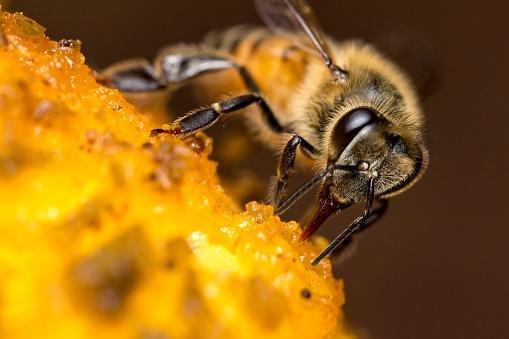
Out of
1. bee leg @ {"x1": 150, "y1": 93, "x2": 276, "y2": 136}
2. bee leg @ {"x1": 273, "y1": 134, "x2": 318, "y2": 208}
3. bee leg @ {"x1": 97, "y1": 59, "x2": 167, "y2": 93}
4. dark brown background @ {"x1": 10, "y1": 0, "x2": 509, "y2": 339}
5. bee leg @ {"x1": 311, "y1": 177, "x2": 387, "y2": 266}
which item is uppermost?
bee leg @ {"x1": 150, "y1": 93, "x2": 276, "y2": 136}

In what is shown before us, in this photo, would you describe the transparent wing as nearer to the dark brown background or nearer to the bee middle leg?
the bee middle leg

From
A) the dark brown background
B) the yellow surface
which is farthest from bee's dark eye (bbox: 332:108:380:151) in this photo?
the dark brown background

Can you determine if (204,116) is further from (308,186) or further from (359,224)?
(359,224)

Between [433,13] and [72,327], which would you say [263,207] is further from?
[433,13]

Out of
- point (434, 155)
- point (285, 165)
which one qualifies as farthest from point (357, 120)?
point (434, 155)

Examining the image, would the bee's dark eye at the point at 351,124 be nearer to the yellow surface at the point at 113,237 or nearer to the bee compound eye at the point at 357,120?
the bee compound eye at the point at 357,120

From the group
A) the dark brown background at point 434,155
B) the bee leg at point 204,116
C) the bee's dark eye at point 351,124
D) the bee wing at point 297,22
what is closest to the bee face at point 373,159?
the bee's dark eye at point 351,124

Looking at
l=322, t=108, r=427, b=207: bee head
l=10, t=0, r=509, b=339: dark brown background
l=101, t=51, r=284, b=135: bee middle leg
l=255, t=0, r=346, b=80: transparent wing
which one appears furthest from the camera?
l=10, t=0, r=509, b=339: dark brown background
